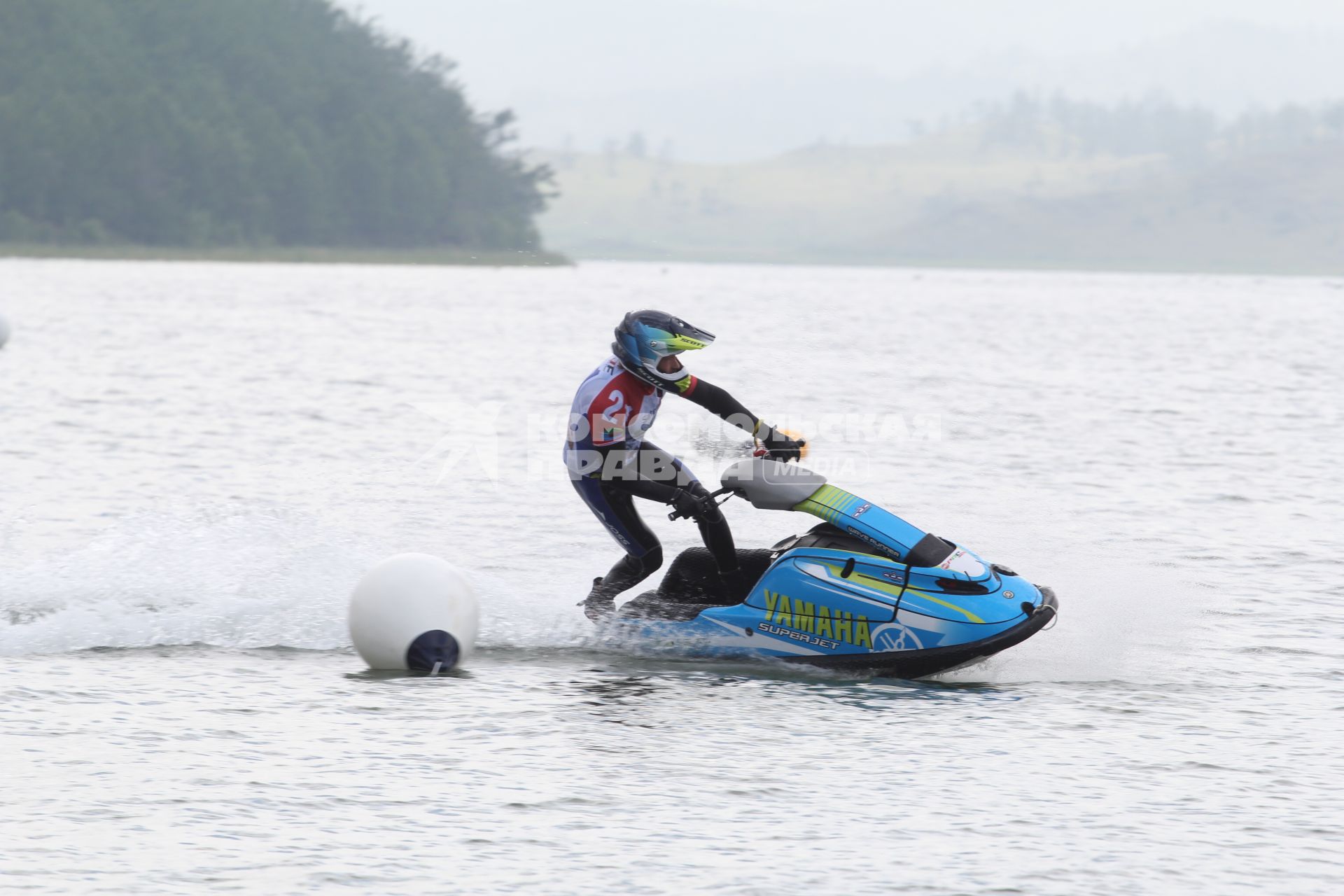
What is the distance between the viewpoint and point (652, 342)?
9.98 metres

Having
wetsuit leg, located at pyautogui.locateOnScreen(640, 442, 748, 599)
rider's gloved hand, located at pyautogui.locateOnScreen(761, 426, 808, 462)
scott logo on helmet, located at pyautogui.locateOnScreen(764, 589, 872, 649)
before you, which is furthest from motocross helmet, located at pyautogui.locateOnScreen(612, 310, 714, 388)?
scott logo on helmet, located at pyautogui.locateOnScreen(764, 589, 872, 649)

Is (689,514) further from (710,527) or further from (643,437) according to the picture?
(643,437)

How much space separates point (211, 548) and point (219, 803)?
570 centimetres

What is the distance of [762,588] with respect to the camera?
1009cm

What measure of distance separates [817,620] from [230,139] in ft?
330

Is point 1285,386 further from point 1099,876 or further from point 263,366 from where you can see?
point 1099,876

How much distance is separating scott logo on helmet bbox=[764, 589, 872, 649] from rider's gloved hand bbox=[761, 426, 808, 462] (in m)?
0.80

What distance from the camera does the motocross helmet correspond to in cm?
997

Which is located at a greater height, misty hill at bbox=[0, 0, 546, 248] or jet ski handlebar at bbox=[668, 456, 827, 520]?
misty hill at bbox=[0, 0, 546, 248]

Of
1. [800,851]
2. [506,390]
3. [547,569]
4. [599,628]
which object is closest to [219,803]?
[800,851]

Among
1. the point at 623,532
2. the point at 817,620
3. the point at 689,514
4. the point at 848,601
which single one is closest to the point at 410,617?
the point at 623,532

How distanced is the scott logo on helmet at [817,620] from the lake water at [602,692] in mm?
284

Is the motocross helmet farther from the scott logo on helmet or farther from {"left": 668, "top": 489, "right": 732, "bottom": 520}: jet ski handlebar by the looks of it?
the scott logo on helmet

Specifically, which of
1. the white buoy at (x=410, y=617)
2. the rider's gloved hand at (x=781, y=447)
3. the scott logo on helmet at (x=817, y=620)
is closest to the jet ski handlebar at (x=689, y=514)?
Result: the rider's gloved hand at (x=781, y=447)
